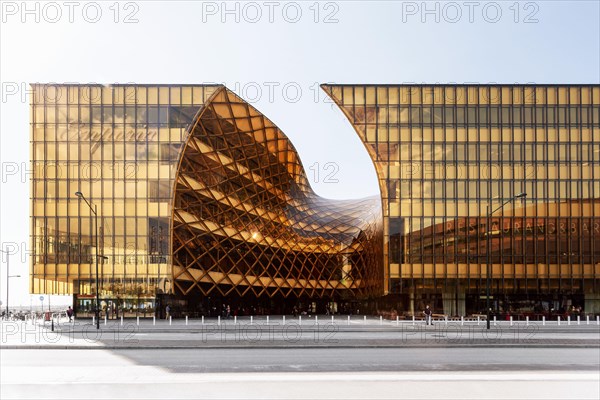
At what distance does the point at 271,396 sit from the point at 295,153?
236ft

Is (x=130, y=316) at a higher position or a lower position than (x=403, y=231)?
lower

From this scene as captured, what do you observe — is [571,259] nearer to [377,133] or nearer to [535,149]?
[535,149]

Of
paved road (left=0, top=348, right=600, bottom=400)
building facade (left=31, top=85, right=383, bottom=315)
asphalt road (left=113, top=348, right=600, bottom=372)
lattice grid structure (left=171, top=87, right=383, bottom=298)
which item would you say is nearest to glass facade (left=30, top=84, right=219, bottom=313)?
building facade (left=31, top=85, right=383, bottom=315)

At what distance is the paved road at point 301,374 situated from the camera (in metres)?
14.3

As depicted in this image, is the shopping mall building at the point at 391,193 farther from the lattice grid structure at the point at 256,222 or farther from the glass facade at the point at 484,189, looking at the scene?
the lattice grid structure at the point at 256,222

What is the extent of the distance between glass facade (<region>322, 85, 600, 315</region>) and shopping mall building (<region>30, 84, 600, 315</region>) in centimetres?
12

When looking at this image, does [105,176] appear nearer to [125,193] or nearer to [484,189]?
[125,193]

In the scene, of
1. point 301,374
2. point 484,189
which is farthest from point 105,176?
point 301,374

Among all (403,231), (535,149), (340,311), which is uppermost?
(535,149)

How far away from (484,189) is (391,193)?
8730 mm

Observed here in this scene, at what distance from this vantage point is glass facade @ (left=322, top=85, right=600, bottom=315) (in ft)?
203

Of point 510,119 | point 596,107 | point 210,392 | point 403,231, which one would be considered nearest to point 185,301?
point 403,231

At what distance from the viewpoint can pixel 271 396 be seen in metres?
13.9

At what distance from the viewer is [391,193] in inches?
2437
